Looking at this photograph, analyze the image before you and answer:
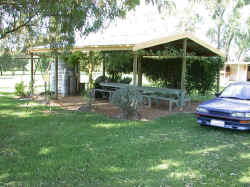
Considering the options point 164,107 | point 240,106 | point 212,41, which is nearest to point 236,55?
point 212,41

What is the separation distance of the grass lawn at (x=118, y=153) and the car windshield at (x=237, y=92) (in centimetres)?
127

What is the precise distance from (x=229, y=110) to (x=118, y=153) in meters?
Result: 3.53

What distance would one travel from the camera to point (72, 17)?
19.5ft

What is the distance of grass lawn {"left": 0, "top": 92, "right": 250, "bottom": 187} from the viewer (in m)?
4.45

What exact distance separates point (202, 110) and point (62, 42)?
14.7 feet

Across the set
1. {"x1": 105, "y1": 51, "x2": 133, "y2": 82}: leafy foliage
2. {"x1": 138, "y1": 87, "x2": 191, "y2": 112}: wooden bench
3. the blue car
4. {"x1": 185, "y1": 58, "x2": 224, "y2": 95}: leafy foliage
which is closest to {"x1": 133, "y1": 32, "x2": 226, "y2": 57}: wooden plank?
{"x1": 138, "y1": 87, "x2": 191, "y2": 112}: wooden bench

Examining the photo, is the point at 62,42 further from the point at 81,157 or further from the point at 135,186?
the point at 135,186

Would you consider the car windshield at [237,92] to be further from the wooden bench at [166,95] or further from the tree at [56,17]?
the tree at [56,17]

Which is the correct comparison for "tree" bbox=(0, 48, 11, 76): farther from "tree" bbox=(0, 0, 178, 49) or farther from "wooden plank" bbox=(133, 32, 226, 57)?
"wooden plank" bbox=(133, 32, 226, 57)

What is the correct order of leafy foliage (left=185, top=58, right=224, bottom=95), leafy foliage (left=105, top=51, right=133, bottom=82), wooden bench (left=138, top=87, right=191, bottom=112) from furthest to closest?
leafy foliage (left=185, top=58, right=224, bottom=95)
leafy foliage (left=105, top=51, right=133, bottom=82)
wooden bench (left=138, top=87, right=191, bottom=112)

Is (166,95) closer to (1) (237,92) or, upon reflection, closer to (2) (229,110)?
(1) (237,92)

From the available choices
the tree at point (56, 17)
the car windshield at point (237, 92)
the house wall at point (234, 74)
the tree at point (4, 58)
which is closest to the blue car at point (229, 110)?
the car windshield at point (237, 92)

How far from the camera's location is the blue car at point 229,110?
7191mm

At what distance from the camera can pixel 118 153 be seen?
5.73 metres
